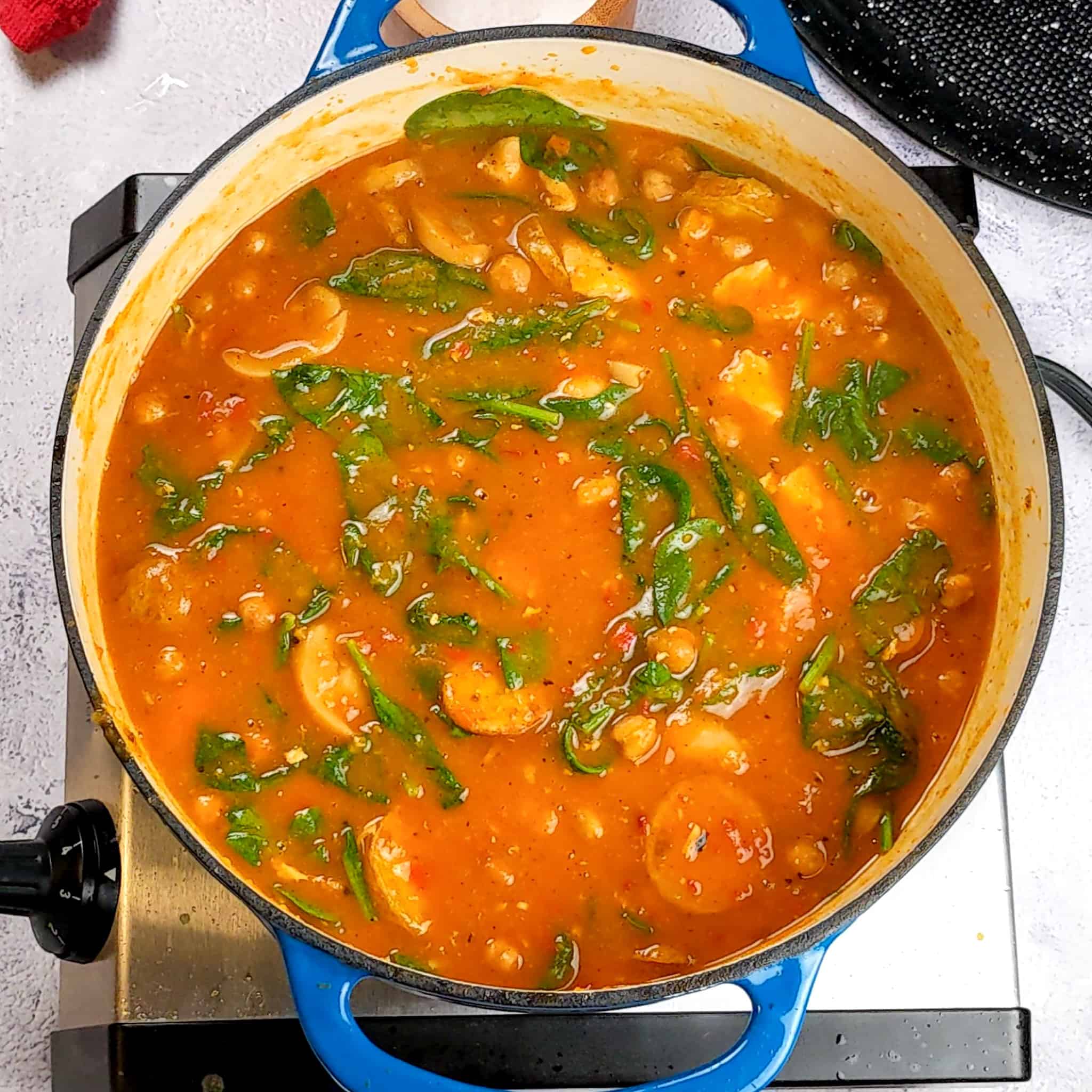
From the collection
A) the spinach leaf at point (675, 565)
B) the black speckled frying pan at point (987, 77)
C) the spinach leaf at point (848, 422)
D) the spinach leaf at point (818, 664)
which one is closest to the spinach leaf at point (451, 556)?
the spinach leaf at point (675, 565)

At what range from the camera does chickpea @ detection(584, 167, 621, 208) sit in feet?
6.95

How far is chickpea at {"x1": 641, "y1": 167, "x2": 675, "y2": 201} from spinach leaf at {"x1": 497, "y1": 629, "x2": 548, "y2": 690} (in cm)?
76

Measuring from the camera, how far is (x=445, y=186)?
2.15 metres

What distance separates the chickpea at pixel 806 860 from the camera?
1926 mm

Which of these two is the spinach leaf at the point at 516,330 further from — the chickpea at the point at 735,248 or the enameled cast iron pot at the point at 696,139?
the enameled cast iron pot at the point at 696,139

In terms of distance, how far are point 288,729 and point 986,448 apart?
1.20 metres

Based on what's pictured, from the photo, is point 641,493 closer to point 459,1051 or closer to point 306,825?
point 306,825

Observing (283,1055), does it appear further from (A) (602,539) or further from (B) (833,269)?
(B) (833,269)

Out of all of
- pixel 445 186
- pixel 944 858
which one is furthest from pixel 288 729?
pixel 944 858

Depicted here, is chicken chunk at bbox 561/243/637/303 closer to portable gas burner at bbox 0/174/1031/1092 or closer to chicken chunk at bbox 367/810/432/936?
chicken chunk at bbox 367/810/432/936

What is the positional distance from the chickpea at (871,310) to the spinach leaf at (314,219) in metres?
0.88

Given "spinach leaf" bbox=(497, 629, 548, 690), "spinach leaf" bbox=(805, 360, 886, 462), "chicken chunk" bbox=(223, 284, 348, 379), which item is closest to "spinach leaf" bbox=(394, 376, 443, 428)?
"chicken chunk" bbox=(223, 284, 348, 379)

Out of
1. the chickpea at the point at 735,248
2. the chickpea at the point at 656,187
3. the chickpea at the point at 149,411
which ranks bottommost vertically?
the chickpea at the point at 735,248

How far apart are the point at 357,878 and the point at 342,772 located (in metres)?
0.16
